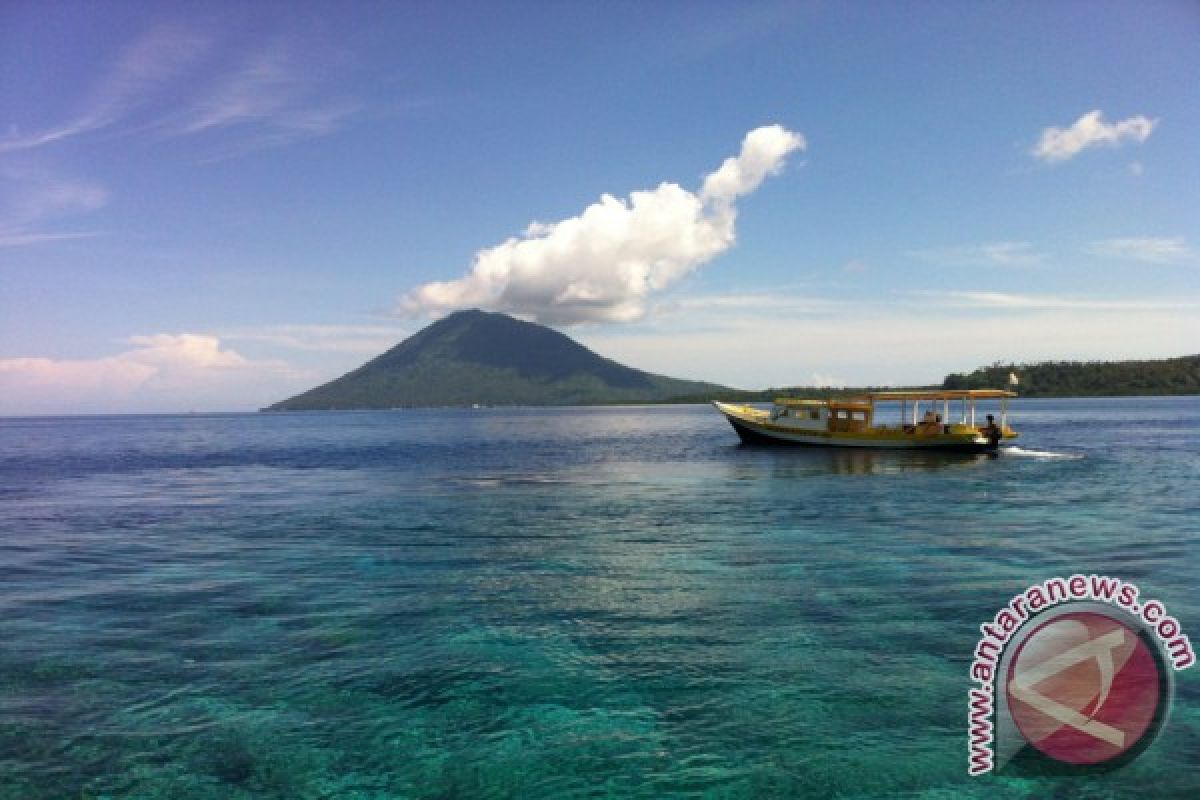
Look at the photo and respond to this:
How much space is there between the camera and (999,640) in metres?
14.6

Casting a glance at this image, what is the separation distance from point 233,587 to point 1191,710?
22207 mm

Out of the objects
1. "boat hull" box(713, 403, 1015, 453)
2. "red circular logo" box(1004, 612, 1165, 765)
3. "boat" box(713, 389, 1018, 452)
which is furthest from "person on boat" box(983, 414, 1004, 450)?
"red circular logo" box(1004, 612, 1165, 765)

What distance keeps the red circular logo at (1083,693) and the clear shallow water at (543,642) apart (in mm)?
525

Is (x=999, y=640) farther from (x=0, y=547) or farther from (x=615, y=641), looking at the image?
(x=0, y=547)

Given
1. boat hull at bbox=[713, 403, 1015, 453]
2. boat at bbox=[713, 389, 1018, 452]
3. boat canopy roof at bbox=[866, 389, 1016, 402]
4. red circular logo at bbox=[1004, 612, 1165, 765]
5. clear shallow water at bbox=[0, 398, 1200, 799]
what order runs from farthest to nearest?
boat hull at bbox=[713, 403, 1015, 453]
boat at bbox=[713, 389, 1018, 452]
boat canopy roof at bbox=[866, 389, 1016, 402]
red circular logo at bbox=[1004, 612, 1165, 765]
clear shallow water at bbox=[0, 398, 1200, 799]

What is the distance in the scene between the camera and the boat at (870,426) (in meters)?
61.5

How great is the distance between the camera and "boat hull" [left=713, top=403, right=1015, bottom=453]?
202 ft

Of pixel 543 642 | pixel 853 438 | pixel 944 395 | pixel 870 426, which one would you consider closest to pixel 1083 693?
pixel 543 642

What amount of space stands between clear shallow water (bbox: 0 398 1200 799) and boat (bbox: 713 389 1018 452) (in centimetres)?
2366

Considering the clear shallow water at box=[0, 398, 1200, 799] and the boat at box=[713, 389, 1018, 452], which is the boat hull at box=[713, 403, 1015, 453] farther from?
the clear shallow water at box=[0, 398, 1200, 799]

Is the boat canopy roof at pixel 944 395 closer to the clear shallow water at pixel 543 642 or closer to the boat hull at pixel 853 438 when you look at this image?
the boat hull at pixel 853 438

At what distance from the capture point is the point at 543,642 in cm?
1530

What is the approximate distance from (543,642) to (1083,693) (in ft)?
32.9

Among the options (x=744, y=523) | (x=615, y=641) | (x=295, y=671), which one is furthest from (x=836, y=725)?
(x=744, y=523)
